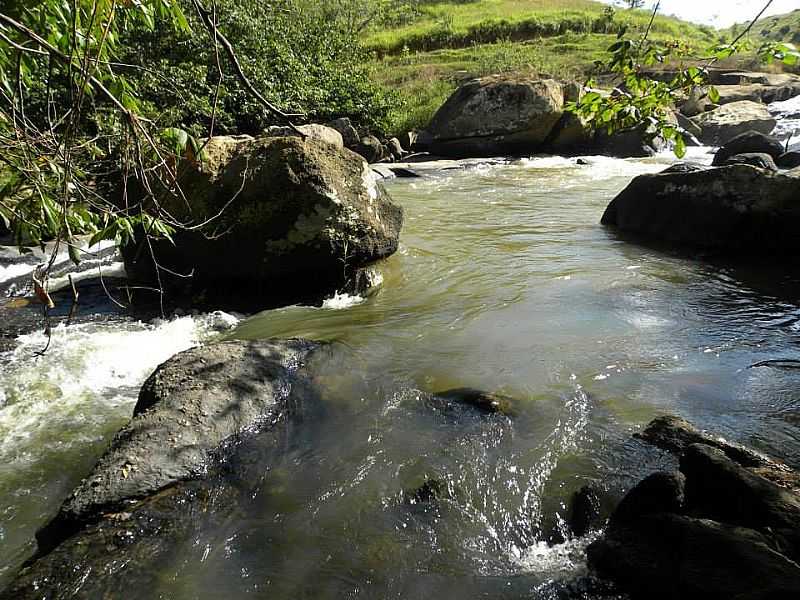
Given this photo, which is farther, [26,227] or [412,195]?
[412,195]

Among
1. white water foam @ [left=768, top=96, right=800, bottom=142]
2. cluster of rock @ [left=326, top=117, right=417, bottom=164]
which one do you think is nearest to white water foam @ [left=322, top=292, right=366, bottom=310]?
cluster of rock @ [left=326, top=117, right=417, bottom=164]

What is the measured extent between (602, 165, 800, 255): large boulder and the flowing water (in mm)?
690

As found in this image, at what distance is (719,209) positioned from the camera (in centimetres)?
802

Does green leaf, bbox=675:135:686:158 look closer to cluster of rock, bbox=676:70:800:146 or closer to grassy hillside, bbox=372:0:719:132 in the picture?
cluster of rock, bbox=676:70:800:146

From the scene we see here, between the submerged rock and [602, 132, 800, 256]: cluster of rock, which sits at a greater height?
[602, 132, 800, 256]: cluster of rock

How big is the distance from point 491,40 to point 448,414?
45.8 metres

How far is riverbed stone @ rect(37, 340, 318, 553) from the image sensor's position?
9.98 feet

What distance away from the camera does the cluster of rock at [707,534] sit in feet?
7.60

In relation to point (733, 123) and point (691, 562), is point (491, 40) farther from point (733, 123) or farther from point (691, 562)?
point (691, 562)

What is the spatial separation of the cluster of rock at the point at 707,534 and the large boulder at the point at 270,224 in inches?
184

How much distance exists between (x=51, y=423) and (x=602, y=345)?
480 centimetres

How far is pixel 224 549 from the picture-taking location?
114 inches

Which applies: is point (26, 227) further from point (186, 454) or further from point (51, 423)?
point (51, 423)

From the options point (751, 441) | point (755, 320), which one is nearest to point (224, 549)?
point (751, 441)
